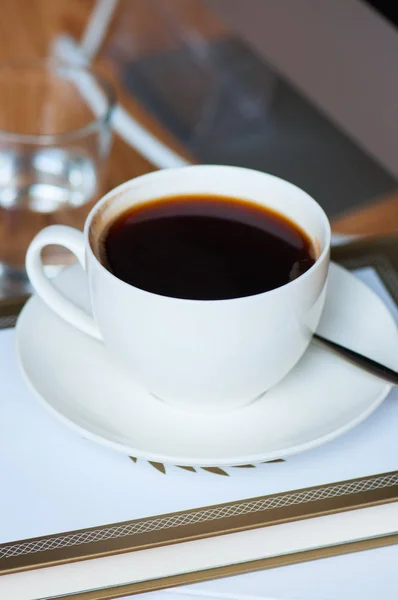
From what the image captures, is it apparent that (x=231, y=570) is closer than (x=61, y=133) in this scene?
Yes

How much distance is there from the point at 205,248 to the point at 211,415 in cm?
9

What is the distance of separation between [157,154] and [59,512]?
1.75ft

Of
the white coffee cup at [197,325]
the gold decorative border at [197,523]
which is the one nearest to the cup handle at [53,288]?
the white coffee cup at [197,325]

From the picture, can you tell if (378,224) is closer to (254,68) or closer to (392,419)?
(392,419)

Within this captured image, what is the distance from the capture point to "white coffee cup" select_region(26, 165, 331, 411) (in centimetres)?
41

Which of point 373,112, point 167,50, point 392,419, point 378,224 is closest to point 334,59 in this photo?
point 373,112

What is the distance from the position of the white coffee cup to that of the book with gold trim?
0.14ft

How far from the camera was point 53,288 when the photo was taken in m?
0.47

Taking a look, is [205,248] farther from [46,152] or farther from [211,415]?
[46,152]

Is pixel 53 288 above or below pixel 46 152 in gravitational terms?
A: above

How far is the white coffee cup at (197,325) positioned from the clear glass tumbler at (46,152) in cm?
24

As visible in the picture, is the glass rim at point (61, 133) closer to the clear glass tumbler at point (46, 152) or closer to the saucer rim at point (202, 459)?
the clear glass tumbler at point (46, 152)

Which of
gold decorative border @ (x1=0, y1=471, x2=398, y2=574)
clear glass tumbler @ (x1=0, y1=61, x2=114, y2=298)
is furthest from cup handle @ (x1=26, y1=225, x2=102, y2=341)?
clear glass tumbler @ (x1=0, y1=61, x2=114, y2=298)

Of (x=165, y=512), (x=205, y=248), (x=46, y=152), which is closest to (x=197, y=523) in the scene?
(x=165, y=512)
